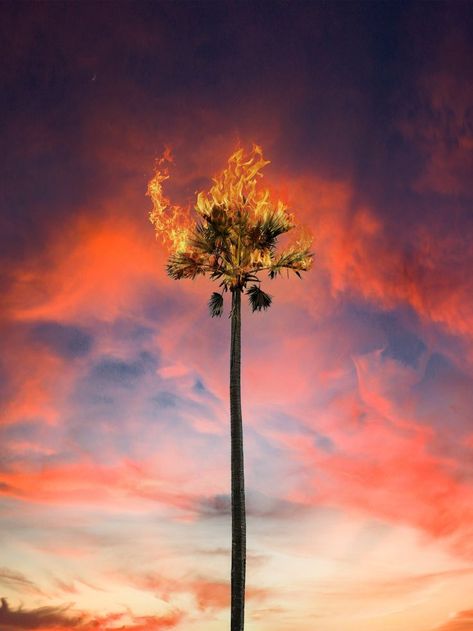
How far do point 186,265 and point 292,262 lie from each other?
4.16 meters

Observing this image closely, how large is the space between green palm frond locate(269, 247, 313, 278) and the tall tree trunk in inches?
80.6

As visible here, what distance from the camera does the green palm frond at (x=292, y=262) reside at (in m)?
24.5

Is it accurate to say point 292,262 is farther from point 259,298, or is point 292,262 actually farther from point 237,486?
point 237,486

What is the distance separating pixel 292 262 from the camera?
2453 centimetres

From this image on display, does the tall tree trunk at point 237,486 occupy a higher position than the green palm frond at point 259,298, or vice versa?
the green palm frond at point 259,298

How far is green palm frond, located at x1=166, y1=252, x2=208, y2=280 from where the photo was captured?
79.4 ft

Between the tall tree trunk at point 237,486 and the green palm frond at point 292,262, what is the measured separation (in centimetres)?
205

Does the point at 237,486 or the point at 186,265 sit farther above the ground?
the point at 186,265

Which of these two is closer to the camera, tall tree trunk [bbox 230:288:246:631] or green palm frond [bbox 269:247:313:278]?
tall tree trunk [bbox 230:288:246:631]

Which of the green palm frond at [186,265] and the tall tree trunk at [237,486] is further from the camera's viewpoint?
the green palm frond at [186,265]

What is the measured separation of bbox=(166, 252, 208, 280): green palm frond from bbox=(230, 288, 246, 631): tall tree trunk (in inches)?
73.6

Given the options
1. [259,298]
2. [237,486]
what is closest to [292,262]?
[259,298]

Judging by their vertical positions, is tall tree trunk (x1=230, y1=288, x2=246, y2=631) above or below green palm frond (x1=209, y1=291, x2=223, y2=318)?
below

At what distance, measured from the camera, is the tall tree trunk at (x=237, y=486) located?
1845 centimetres
